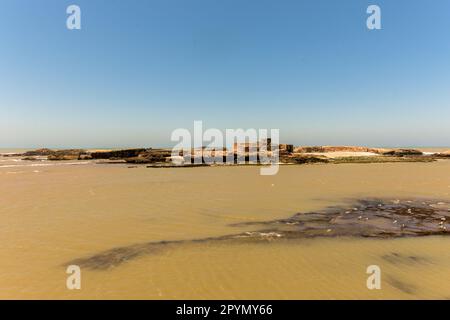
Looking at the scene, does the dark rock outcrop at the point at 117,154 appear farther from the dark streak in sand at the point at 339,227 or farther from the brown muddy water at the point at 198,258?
the dark streak in sand at the point at 339,227

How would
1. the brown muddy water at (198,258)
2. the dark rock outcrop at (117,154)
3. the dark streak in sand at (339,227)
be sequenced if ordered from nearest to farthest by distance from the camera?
the brown muddy water at (198,258), the dark streak in sand at (339,227), the dark rock outcrop at (117,154)

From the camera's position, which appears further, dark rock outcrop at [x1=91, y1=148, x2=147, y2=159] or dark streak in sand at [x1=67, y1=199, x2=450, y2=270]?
dark rock outcrop at [x1=91, y1=148, x2=147, y2=159]

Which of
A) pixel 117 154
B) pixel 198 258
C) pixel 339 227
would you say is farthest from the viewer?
pixel 117 154

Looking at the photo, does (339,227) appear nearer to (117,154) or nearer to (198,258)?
(198,258)

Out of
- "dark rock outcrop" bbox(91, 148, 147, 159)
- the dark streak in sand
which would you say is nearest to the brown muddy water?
the dark streak in sand

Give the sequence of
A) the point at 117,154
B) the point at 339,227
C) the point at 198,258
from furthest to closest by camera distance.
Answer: the point at 117,154
the point at 339,227
the point at 198,258

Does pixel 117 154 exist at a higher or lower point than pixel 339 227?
higher

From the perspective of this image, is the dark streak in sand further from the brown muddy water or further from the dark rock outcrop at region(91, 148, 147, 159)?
the dark rock outcrop at region(91, 148, 147, 159)

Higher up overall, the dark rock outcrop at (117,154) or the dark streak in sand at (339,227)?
the dark rock outcrop at (117,154)

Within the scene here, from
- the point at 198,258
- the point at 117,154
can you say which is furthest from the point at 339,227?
the point at 117,154

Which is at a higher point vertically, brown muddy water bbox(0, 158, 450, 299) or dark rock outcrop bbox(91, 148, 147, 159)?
dark rock outcrop bbox(91, 148, 147, 159)

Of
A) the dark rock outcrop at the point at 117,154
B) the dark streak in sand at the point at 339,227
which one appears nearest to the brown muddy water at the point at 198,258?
the dark streak in sand at the point at 339,227

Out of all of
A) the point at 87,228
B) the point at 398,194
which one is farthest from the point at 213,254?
the point at 398,194
